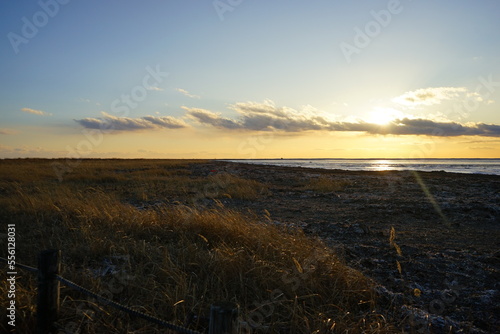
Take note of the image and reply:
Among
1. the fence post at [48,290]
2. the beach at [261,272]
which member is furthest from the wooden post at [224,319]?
the fence post at [48,290]

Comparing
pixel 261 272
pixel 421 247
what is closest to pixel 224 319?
pixel 261 272

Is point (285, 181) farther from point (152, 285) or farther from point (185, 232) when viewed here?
point (152, 285)

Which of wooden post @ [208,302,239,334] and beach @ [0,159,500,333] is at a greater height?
wooden post @ [208,302,239,334]

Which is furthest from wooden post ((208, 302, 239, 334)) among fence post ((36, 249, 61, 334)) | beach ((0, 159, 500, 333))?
fence post ((36, 249, 61, 334))

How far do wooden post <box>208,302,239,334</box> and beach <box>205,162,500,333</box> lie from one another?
9.00 feet

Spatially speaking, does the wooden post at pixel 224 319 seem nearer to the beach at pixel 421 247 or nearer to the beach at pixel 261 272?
the beach at pixel 261 272

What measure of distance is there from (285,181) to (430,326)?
1938 cm

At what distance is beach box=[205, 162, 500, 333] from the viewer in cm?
412

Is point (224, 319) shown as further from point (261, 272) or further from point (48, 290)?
point (261, 272)

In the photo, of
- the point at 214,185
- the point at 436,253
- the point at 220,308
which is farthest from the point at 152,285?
the point at 214,185

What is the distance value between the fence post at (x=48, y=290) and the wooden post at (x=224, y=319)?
1.68m

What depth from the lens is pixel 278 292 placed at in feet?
12.7

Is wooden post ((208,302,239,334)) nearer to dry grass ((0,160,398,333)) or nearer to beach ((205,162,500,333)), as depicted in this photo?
dry grass ((0,160,398,333))

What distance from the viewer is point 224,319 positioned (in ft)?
5.97
